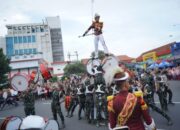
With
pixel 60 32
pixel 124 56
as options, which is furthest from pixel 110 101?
pixel 60 32

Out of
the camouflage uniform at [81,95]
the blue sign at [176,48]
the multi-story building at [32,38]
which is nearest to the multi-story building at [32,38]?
the multi-story building at [32,38]

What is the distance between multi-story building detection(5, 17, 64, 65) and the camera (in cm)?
10450

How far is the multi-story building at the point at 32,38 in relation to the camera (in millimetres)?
104500

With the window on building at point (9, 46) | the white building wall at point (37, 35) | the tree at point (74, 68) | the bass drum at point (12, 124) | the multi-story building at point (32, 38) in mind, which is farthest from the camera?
the white building wall at point (37, 35)

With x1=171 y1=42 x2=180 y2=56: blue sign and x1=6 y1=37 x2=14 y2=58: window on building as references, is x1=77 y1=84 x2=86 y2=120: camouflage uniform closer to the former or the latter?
x1=171 y1=42 x2=180 y2=56: blue sign

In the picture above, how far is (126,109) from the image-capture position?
362 centimetres

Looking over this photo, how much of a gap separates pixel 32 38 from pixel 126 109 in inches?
4305

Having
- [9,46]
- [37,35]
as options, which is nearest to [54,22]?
[37,35]

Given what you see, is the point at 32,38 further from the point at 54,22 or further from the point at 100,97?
the point at 100,97

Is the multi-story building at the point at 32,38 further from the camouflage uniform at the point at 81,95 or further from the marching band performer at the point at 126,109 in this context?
the marching band performer at the point at 126,109

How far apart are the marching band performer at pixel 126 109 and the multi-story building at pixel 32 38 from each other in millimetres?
101900

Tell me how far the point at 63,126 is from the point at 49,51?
104 m

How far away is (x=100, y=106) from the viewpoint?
1088 cm

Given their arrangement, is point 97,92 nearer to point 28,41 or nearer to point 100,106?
point 100,106
